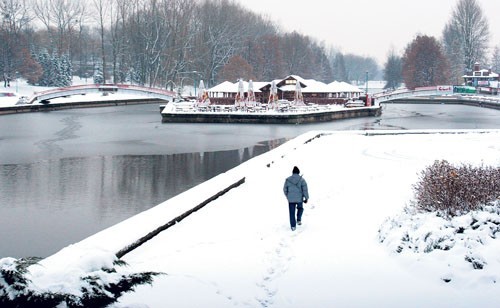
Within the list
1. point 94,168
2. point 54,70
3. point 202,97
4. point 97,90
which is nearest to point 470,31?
point 202,97

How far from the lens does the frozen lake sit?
14.0m

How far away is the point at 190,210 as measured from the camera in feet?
42.0

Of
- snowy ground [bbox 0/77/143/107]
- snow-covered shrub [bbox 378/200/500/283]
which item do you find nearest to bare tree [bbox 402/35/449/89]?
snowy ground [bbox 0/77/143/107]

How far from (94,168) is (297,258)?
16.1 m

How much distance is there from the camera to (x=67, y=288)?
5.30 metres

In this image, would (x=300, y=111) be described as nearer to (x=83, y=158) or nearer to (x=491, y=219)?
(x=83, y=158)

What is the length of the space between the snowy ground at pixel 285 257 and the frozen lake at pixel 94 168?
2.56m

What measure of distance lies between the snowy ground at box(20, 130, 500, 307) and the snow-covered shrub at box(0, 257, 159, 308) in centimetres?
15

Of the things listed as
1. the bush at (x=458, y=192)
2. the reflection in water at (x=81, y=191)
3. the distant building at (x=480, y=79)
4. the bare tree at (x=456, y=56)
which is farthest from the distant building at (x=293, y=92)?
the bush at (x=458, y=192)

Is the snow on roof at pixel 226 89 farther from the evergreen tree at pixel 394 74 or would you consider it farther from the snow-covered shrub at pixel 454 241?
the evergreen tree at pixel 394 74

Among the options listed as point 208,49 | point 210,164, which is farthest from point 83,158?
point 208,49

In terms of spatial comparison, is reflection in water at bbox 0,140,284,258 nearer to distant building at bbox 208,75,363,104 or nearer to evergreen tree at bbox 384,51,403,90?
distant building at bbox 208,75,363,104

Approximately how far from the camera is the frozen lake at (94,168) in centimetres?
1399

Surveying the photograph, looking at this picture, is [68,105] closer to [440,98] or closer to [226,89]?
[226,89]
